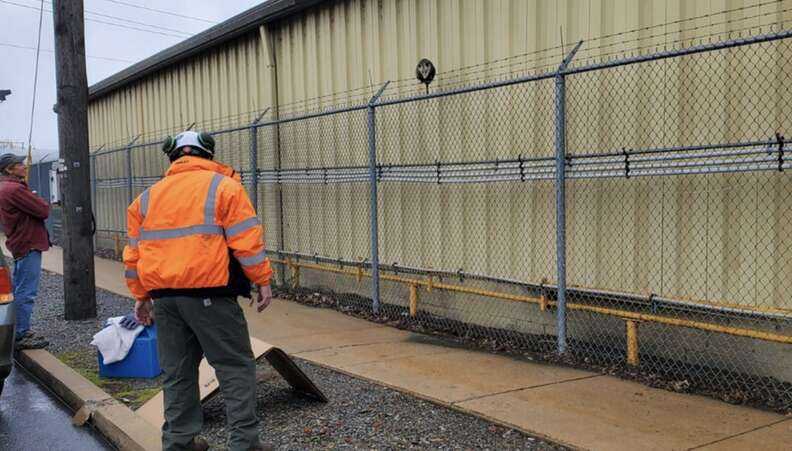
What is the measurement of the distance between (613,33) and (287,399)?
3983 mm

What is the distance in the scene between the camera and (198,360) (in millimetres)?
4062

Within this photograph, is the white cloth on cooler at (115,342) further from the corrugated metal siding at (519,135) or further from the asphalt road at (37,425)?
the corrugated metal siding at (519,135)

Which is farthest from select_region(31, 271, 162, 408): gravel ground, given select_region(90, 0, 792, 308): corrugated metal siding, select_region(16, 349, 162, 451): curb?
select_region(90, 0, 792, 308): corrugated metal siding

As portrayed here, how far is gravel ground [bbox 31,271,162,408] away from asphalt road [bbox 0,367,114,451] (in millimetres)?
375

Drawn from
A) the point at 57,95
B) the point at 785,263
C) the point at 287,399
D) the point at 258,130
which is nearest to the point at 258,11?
the point at 258,130

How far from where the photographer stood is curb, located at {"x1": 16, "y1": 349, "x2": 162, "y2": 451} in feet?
15.0

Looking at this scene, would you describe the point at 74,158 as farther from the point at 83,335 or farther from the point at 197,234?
the point at 197,234

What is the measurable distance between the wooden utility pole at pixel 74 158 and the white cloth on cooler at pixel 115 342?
2.99m

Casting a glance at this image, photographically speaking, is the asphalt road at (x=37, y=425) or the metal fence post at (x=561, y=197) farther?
the metal fence post at (x=561, y=197)

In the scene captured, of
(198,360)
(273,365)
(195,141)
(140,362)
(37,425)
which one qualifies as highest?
(195,141)

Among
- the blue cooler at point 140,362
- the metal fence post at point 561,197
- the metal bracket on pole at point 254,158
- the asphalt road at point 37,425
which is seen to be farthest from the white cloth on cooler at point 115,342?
the metal bracket on pole at point 254,158

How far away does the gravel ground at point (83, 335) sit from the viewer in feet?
18.8

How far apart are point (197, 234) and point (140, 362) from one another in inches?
107

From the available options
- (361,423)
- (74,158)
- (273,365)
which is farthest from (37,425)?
(74,158)
